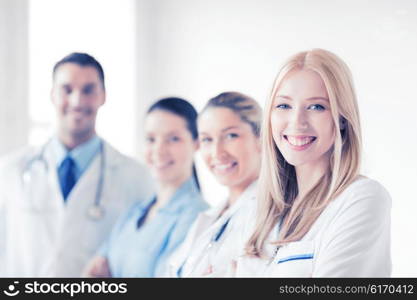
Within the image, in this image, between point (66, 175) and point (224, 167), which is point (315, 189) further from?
point (66, 175)

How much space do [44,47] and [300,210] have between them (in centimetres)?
81

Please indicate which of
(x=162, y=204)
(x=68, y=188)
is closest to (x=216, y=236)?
(x=162, y=204)

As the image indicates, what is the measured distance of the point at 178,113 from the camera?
5.11 feet

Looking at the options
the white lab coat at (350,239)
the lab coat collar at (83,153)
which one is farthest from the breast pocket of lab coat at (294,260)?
the lab coat collar at (83,153)

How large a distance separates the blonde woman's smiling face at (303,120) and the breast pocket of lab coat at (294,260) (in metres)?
0.16

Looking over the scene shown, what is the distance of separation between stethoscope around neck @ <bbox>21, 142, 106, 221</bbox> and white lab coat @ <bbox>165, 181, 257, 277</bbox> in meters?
0.29

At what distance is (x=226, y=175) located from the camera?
1.41 meters

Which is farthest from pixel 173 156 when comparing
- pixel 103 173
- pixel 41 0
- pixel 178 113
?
pixel 41 0

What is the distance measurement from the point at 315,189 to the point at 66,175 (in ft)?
2.34

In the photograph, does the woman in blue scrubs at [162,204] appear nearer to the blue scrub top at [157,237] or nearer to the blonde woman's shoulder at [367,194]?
the blue scrub top at [157,237]

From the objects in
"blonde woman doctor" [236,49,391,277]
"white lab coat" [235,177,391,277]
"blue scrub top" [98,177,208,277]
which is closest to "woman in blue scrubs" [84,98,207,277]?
"blue scrub top" [98,177,208,277]

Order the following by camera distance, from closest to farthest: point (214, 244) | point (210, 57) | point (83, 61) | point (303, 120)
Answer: point (303, 120) < point (214, 244) < point (210, 57) < point (83, 61)

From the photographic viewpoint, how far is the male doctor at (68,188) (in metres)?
1.64

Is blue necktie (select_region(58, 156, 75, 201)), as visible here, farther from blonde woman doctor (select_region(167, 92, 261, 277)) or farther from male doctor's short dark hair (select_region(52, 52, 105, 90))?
blonde woman doctor (select_region(167, 92, 261, 277))
